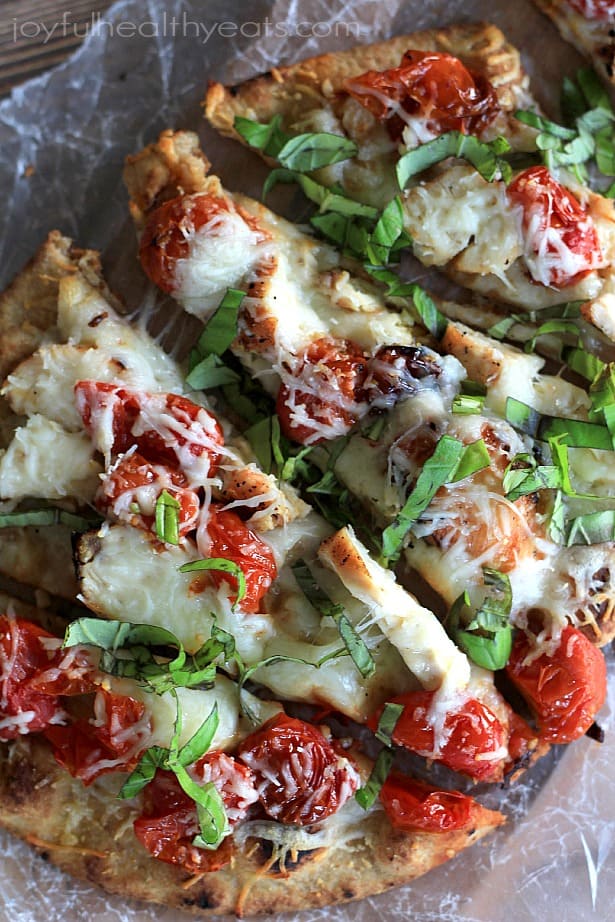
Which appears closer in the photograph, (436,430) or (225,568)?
(225,568)

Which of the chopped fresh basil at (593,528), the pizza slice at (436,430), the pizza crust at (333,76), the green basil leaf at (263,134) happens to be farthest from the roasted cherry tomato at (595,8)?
the chopped fresh basil at (593,528)

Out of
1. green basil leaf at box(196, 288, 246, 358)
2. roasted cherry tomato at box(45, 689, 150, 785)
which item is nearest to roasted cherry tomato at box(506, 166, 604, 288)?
green basil leaf at box(196, 288, 246, 358)

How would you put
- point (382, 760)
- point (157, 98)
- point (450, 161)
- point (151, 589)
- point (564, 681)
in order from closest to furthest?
1. point (151, 589)
2. point (564, 681)
3. point (382, 760)
4. point (450, 161)
5. point (157, 98)

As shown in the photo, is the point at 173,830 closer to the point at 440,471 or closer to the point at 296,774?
the point at 296,774

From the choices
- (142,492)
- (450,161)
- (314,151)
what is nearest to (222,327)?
(142,492)

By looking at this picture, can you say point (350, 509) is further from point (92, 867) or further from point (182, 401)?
point (92, 867)

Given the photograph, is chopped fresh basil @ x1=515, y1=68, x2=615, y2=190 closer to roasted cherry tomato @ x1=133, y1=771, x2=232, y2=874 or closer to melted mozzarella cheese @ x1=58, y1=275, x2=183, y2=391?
melted mozzarella cheese @ x1=58, y1=275, x2=183, y2=391

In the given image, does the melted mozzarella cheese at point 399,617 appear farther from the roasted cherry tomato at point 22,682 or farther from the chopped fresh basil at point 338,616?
the roasted cherry tomato at point 22,682
